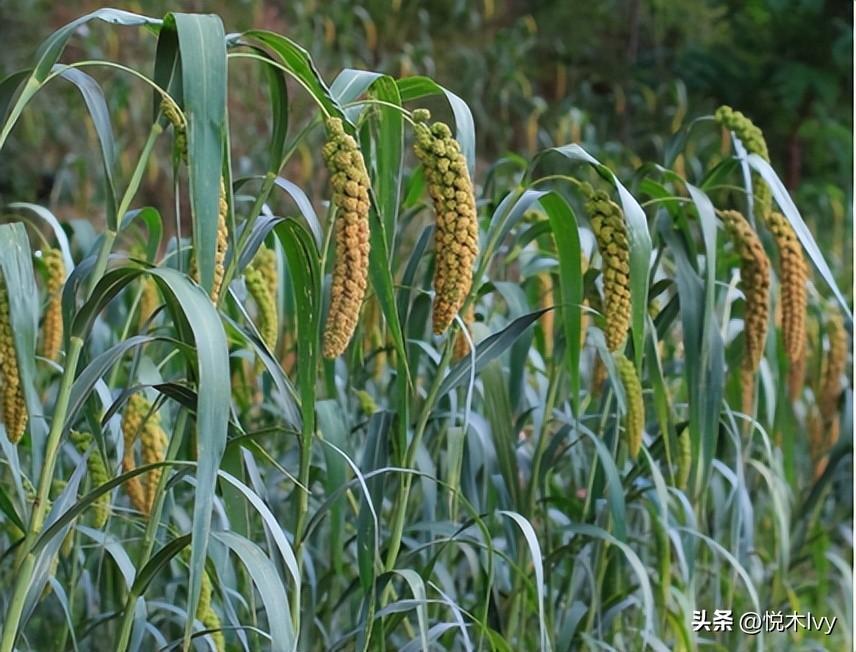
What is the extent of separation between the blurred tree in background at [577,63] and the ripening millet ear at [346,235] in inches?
155

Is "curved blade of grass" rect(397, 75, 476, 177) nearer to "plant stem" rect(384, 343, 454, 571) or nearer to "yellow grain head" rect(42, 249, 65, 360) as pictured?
"plant stem" rect(384, 343, 454, 571)

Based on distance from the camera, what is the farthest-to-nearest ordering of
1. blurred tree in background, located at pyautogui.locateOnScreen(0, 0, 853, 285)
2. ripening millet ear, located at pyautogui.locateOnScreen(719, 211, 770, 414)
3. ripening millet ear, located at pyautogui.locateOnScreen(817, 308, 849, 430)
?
1. blurred tree in background, located at pyautogui.locateOnScreen(0, 0, 853, 285)
2. ripening millet ear, located at pyautogui.locateOnScreen(817, 308, 849, 430)
3. ripening millet ear, located at pyautogui.locateOnScreen(719, 211, 770, 414)

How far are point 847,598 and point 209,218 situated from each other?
192 centimetres

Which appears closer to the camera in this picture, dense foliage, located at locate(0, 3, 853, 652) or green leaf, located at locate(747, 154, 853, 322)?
dense foliage, located at locate(0, 3, 853, 652)

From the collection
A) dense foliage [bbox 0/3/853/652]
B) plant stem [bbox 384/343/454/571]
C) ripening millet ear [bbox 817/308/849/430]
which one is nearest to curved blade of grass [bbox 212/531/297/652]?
dense foliage [bbox 0/3/853/652]

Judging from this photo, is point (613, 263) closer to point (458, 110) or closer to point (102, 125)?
point (458, 110)

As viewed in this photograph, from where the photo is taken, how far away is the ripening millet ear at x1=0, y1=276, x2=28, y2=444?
101 cm

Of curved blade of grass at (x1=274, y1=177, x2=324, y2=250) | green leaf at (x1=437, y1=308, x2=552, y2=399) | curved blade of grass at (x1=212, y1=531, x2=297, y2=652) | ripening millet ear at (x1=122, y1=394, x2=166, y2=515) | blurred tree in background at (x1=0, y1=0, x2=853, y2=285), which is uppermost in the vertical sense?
blurred tree in background at (x1=0, y1=0, x2=853, y2=285)

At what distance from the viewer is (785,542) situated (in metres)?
1.90

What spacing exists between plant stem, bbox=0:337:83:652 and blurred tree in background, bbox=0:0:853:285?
387 cm

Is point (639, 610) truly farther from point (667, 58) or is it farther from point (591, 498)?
point (667, 58)

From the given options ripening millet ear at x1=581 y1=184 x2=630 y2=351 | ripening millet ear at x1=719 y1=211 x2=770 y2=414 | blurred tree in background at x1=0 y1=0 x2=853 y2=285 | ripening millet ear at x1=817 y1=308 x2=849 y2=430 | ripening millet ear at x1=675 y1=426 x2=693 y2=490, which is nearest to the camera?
ripening millet ear at x1=581 y1=184 x2=630 y2=351

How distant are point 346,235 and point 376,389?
1211 mm

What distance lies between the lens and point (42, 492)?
968 mm
